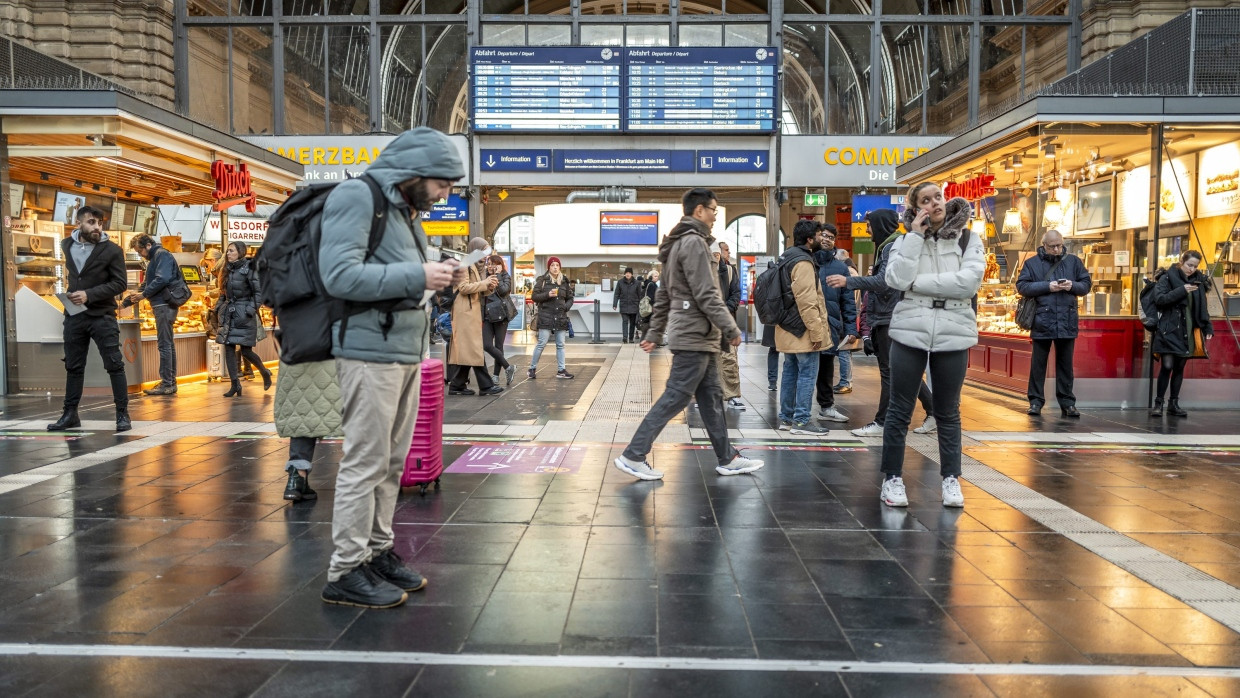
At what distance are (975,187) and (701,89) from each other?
971cm

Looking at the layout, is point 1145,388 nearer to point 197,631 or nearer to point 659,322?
point 659,322

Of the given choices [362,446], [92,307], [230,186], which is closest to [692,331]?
[362,446]

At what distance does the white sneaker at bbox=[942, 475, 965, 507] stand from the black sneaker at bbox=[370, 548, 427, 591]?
9.70ft

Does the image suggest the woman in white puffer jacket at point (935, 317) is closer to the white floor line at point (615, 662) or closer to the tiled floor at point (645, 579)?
the tiled floor at point (645, 579)

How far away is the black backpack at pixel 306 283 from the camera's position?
11.1 ft

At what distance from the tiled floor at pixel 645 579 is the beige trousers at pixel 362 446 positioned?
0.26 meters

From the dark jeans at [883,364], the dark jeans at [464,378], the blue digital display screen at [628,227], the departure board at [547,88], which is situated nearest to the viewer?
the dark jeans at [883,364]

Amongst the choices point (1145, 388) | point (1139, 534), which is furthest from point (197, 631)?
point (1145, 388)

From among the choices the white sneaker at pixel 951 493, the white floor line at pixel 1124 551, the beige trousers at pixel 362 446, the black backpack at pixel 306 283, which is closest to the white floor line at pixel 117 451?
the black backpack at pixel 306 283

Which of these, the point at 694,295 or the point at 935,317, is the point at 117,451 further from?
the point at 935,317

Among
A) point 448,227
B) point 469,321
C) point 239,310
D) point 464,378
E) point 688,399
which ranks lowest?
point 464,378

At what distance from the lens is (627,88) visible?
808 inches

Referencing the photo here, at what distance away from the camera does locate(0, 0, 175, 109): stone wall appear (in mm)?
18531

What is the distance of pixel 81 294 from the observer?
7.10 m
